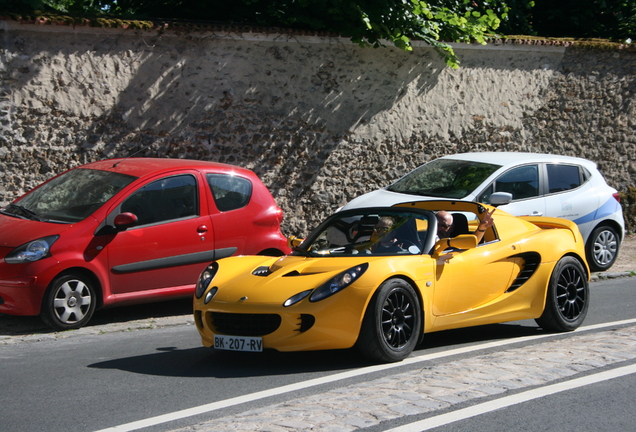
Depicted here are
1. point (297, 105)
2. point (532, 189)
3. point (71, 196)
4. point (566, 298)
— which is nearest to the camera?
point (566, 298)

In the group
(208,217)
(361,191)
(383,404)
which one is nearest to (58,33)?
(208,217)

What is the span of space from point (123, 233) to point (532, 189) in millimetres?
6204

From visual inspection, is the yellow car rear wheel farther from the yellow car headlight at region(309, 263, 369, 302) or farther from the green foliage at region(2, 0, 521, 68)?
the green foliage at region(2, 0, 521, 68)

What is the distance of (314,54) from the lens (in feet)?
46.1

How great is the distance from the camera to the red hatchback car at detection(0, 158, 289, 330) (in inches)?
317

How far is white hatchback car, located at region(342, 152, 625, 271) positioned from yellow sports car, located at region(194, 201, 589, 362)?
10.2 feet

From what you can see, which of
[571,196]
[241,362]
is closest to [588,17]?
[571,196]

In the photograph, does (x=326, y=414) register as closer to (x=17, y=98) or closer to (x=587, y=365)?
(x=587, y=365)

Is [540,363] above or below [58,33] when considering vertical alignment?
below

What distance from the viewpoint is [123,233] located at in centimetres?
861

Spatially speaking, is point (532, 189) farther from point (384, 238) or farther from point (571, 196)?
point (384, 238)

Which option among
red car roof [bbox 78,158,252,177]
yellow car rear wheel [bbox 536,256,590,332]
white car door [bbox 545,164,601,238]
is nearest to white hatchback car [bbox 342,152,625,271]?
white car door [bbox 545,164,601,238]

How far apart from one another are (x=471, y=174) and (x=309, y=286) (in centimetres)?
604

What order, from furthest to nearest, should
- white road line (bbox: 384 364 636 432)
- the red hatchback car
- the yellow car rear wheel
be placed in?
the red hatchback car → the yellow car rear wheel → white road line (bbox: 384 364 636 432)
